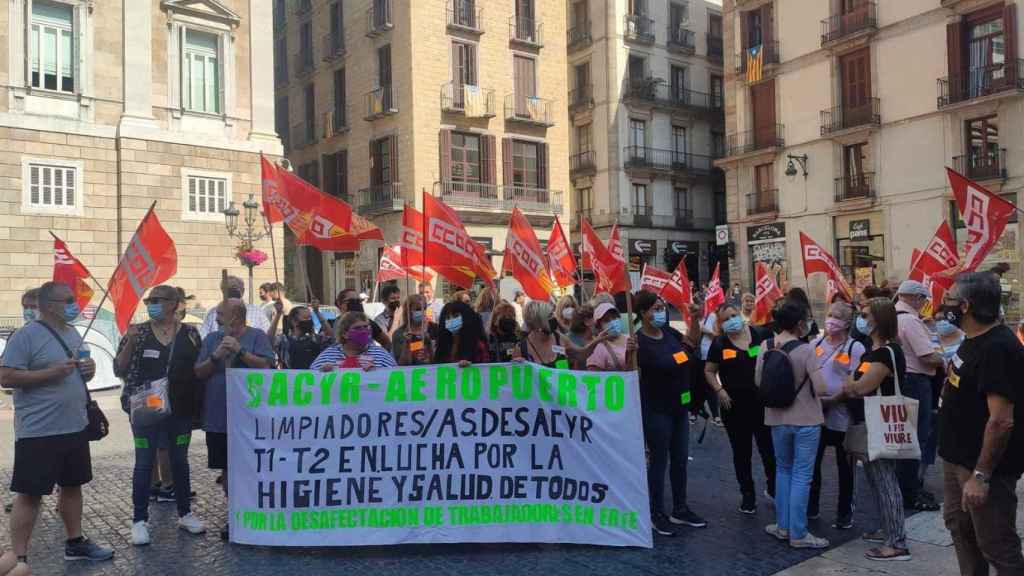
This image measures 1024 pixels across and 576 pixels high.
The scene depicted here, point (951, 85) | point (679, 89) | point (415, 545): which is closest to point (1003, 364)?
point (415, 545)

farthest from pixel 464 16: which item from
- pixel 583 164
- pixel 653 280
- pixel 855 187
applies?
pixel 653 280

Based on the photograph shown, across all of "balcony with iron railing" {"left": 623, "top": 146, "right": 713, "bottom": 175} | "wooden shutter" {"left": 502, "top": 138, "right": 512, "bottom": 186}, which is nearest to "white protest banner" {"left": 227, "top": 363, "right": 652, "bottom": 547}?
"wooden shutter" {"left": 502, "top": 138, "right": 512, "bottom": 186}

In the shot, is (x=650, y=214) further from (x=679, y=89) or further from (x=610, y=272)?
(x=610, y=272)

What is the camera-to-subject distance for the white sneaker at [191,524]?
6027 millimetres

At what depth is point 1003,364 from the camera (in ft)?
12.5

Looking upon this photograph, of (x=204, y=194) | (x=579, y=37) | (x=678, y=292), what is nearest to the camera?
(x=678, y=292)

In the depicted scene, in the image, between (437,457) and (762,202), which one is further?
(762,202)

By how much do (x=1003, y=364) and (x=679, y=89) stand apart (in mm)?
40383

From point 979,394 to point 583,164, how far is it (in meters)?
37.8

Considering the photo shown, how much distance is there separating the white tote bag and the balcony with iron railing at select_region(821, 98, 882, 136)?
28726 mm

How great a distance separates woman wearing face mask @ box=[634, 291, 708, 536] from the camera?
237 inches

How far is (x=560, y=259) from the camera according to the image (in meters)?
11.9

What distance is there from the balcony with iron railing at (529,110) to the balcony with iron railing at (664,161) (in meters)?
6.67

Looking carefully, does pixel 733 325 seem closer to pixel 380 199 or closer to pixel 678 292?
pixel 678 292
